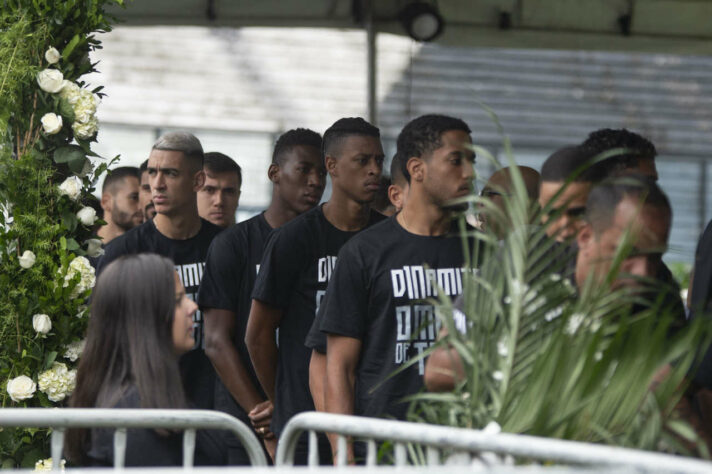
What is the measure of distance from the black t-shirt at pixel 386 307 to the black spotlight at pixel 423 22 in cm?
501

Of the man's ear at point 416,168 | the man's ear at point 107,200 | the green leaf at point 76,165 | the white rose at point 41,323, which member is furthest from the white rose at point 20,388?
the man's ear at point 107,200

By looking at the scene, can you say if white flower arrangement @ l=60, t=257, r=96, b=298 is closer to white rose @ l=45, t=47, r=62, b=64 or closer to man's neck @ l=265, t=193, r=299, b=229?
white rose @ l=45, t=47, r=62, b=64

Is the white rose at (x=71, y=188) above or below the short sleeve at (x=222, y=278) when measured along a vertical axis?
above

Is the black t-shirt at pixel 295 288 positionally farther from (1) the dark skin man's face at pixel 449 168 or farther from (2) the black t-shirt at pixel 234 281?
(1) the dark skin man's face at pixel 449 168

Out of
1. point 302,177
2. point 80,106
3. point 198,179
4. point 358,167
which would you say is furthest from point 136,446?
point 198,179

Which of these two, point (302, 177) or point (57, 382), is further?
point (302, 177)

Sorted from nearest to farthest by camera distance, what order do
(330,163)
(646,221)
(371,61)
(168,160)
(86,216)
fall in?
(646,221), (86,216), (330,163), (168,160), (371,61)

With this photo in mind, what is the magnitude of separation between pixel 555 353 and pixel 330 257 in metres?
2.59

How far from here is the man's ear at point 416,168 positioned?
13.9 ft

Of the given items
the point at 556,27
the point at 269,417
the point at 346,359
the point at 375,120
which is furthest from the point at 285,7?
the point at 346,359

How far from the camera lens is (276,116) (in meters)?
14.0

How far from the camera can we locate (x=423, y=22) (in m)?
8.77

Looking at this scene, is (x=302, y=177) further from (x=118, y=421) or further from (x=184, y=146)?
(x=118, y=421)

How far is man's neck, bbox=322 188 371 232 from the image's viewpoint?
4750 millimetres
